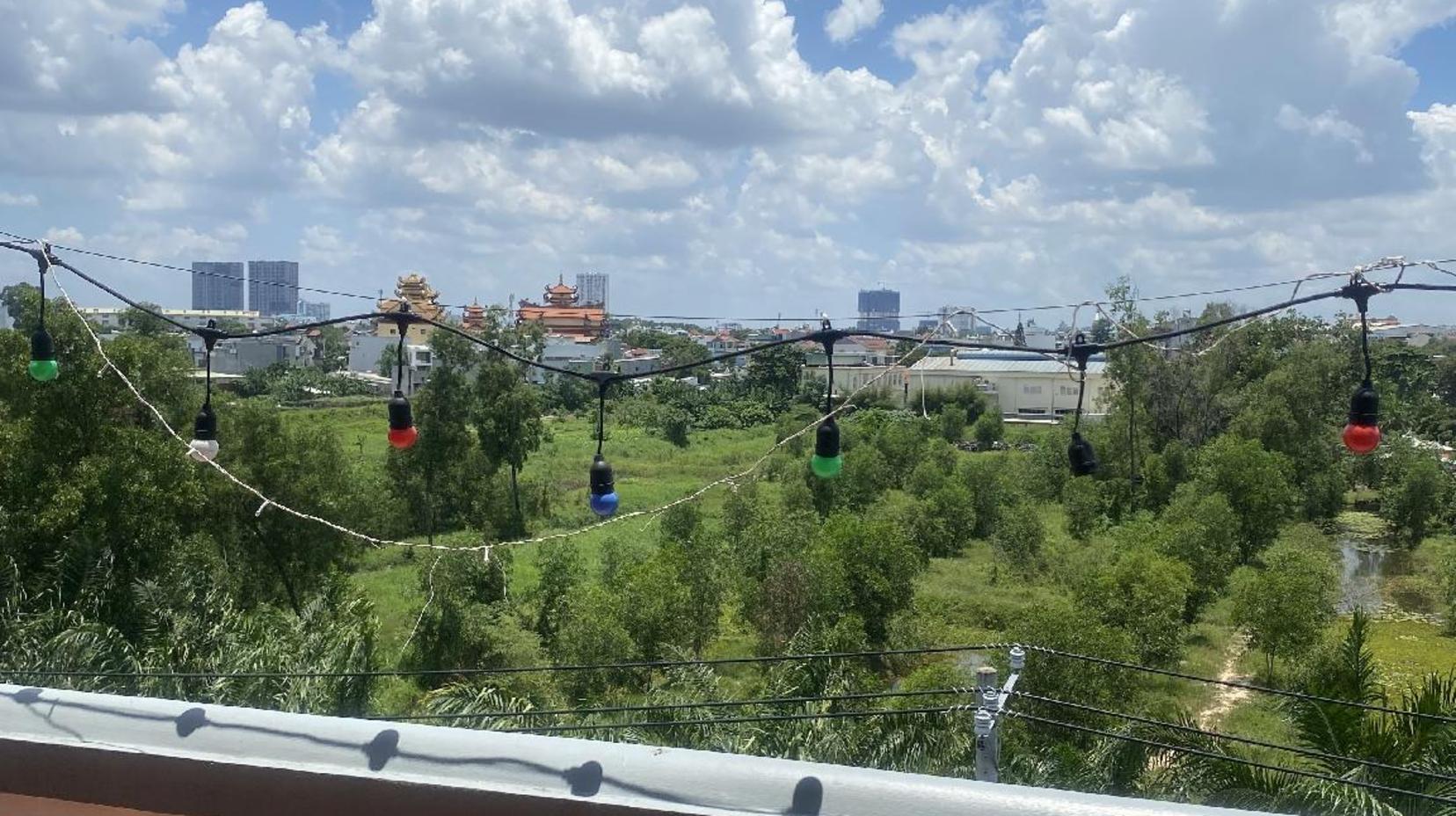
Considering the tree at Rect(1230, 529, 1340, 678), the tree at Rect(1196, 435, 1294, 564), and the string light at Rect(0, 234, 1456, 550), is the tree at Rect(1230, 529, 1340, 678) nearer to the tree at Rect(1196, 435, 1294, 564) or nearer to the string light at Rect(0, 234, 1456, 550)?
the tree at Rect(1196, 435, 1294, 564)

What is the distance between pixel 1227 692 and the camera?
475 inches

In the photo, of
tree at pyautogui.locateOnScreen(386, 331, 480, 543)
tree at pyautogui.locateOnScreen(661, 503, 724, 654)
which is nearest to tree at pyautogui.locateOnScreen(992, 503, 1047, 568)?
tree at pyautogui.locateOnScreen(661, 503, 724, 654)

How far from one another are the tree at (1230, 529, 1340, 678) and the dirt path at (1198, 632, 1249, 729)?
413 mm

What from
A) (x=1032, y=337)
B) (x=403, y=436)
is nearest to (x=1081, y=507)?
(x=1032, y=337)

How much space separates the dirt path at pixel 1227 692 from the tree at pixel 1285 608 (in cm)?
41

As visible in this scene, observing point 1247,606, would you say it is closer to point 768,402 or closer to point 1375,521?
point 1375,521

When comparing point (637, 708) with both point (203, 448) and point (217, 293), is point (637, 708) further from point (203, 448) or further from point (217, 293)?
point (217, 293)

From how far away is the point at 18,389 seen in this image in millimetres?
9914

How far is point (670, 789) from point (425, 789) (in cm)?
31

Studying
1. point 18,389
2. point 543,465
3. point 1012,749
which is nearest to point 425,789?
point 1012,749

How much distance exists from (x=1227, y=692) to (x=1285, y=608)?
130cm

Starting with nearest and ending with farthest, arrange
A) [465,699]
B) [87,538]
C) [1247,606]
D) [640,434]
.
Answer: [465,699], [87,538], [1247,606], [640,434]

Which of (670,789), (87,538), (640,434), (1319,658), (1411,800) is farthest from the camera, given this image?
(640,434)

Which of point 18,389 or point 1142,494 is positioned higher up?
point 18,389
